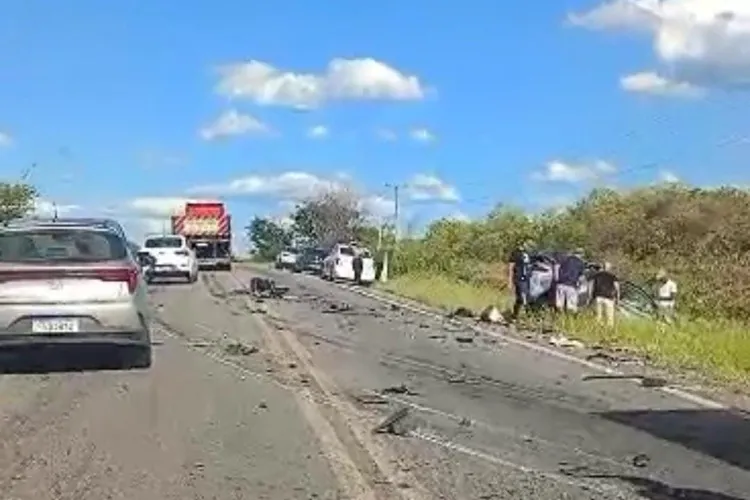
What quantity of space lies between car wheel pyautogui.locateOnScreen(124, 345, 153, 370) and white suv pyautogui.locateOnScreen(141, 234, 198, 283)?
98.2 feet

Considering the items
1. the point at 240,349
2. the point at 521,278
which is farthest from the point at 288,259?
the point at 240,349

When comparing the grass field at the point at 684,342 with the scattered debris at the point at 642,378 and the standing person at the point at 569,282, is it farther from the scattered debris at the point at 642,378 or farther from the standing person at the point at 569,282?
the standing person at the point at 569,282

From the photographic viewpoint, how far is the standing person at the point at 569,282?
2922 centimetres

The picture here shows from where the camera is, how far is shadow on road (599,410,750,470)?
10867 mm

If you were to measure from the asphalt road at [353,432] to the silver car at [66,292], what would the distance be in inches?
22.0

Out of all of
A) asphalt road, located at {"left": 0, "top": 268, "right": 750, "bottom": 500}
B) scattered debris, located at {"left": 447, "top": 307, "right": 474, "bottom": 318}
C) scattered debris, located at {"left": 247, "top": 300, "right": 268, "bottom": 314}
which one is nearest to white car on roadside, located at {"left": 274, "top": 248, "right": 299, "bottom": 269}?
scattered debris, located at {"left": 447, "top": 307, "right": 474, "bottom": 318}

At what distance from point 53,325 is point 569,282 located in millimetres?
16436

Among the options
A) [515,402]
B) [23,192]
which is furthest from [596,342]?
[23,192]

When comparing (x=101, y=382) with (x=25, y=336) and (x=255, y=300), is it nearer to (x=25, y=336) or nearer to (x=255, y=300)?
(x=25, y=336)

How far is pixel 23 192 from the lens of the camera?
209 ft

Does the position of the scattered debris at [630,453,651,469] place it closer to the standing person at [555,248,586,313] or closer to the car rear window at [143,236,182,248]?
the standing person at [555,248,586,313]

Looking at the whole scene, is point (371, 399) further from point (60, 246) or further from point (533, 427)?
point (60, 246)

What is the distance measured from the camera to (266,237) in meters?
138

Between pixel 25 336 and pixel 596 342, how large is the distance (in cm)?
1198
